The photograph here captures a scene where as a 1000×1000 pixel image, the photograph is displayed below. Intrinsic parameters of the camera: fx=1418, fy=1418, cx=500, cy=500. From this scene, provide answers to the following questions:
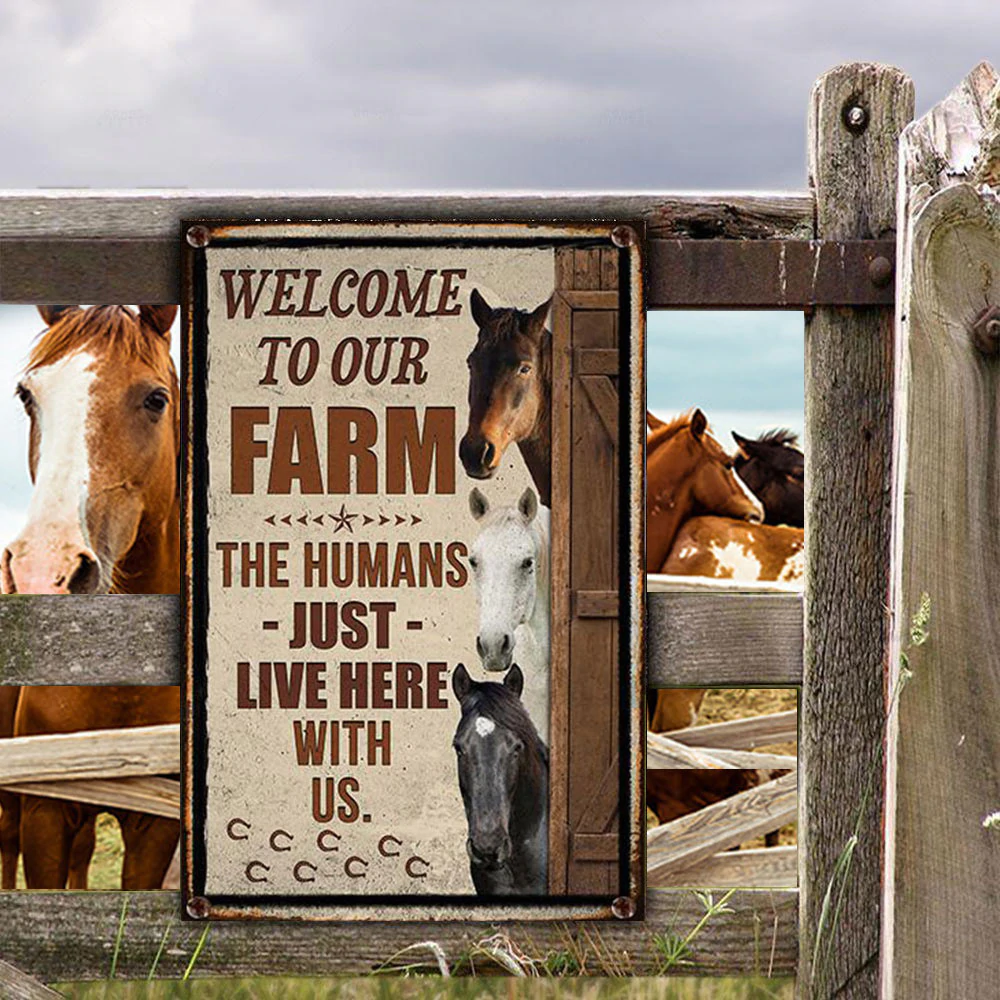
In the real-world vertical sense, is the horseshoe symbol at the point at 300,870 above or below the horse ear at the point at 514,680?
below

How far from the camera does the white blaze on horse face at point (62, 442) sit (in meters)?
5.47

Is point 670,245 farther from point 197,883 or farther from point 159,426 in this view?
point 159,426

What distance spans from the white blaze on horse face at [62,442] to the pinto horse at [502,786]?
8.25 ft

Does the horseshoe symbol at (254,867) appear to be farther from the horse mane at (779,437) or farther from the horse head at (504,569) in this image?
the horse mane at (779,437)

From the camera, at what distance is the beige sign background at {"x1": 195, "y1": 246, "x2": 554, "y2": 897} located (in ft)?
11.7

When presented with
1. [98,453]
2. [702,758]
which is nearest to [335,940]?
[98,453]

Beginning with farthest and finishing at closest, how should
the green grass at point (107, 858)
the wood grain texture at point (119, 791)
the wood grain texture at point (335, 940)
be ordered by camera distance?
the green grass at point (107, 858) < the wood grain texture at point (119, 791) < the wood grain texture at point (335, 940)

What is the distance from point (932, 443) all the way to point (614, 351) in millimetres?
1041

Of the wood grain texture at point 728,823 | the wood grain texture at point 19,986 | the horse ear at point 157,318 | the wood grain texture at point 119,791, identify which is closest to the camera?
the wood grain texture at point 19,986

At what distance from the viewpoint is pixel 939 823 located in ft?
8.82

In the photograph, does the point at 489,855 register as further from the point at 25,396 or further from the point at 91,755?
the point at 25,396

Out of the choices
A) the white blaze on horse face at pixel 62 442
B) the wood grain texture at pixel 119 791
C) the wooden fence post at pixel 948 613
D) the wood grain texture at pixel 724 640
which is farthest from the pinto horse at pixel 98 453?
the wooden fence post at pixel 948 613

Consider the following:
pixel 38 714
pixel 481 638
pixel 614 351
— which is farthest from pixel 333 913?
pixel 38 714

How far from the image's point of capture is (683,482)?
762 centimetres
